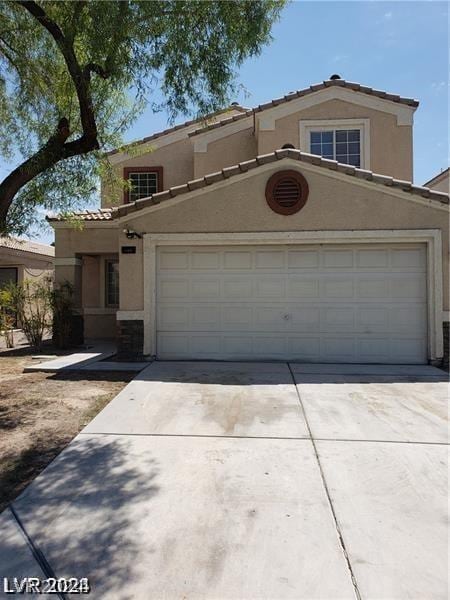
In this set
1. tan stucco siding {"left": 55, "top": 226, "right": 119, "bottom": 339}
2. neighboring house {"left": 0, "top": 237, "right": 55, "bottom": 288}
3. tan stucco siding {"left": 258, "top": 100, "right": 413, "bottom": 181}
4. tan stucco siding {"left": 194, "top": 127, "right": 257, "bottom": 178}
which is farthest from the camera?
neighboring house {"left": 0, "top": 237, "right": 55, "bottom": 288}

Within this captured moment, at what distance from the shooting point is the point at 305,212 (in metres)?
9.23

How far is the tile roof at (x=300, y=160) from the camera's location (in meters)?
8.92

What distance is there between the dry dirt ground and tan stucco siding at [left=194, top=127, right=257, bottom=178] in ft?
25.5

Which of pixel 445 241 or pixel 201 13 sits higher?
pixel 201 13

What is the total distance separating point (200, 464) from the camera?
14.1ft

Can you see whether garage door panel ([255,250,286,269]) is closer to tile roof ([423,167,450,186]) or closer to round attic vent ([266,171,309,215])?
Answer: round attic vent ([266,171,309,215])

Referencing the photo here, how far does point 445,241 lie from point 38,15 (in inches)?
338

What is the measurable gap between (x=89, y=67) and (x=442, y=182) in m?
19.0

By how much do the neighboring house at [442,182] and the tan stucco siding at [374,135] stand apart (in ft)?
30.2

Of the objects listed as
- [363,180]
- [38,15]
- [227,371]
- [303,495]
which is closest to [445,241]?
[363,180]

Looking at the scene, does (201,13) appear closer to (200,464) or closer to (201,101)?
(201,101)

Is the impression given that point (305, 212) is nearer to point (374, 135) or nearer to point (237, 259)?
point (237, 259)

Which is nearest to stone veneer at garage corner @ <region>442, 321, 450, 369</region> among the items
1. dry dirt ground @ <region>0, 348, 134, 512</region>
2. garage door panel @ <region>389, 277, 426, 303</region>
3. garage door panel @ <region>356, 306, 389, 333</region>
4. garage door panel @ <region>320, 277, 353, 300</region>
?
garage door panel @ <region>389, 277, 426, 303</region>

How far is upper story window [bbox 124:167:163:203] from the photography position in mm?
14805
